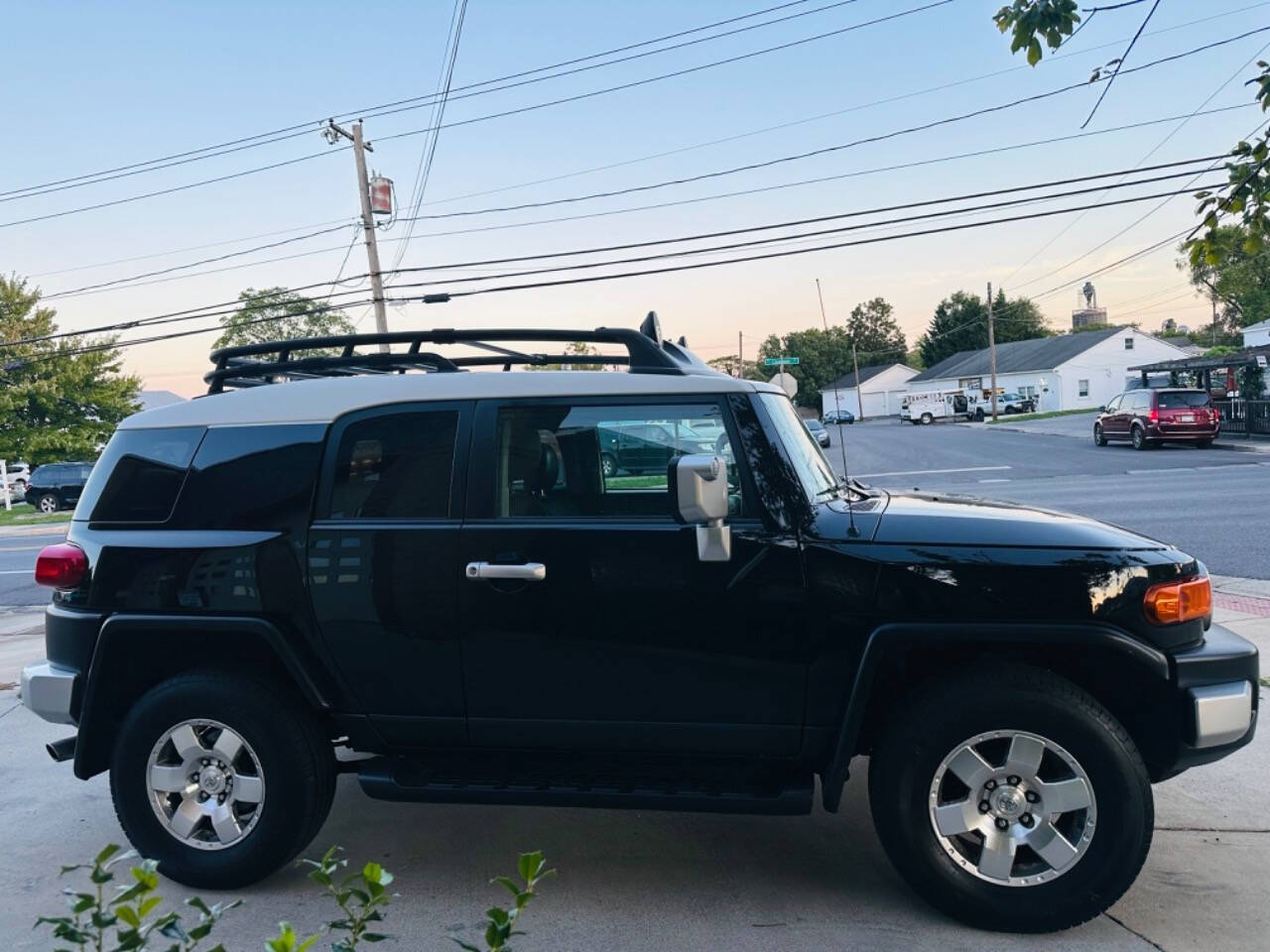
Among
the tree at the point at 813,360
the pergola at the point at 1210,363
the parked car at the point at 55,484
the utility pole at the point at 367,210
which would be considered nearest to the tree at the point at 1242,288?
the pergola at the point at 1210,363

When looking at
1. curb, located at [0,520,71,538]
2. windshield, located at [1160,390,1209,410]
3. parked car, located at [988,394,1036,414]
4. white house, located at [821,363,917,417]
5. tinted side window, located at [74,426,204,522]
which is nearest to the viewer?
tinted side window, located at [74,426,204,522]

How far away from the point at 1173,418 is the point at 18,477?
42306 millimetres

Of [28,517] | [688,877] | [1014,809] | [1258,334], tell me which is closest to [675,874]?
[688,877]

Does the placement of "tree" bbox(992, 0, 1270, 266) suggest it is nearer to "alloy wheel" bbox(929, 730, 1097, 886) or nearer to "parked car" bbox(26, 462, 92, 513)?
"alloy wheel" bbox(929, 730, 1097, 886)

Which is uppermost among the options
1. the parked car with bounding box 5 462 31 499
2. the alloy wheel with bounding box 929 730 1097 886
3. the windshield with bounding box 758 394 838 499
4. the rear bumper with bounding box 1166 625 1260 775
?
the parked car with bounding box 5 462 31 499

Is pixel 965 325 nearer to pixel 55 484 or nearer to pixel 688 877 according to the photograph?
pixel 55 484

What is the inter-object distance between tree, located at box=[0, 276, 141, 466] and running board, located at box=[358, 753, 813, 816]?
43.1m

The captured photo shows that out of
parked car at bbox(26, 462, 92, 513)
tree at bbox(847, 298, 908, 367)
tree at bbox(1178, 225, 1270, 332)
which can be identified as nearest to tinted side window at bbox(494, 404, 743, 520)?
parked car at bbox(26, 462, 92, 513)

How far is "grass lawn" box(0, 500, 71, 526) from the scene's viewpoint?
29856 mm

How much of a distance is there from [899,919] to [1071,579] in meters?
1.28

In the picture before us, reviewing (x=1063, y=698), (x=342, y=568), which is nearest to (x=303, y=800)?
(x=342, y=568)

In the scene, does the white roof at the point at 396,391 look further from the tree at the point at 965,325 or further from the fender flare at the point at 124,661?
the tree at the point at 965,325

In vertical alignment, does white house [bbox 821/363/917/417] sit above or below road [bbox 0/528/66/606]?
above

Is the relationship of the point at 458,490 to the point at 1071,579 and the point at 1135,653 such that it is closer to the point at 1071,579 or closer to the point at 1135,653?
the point at 1071,579
